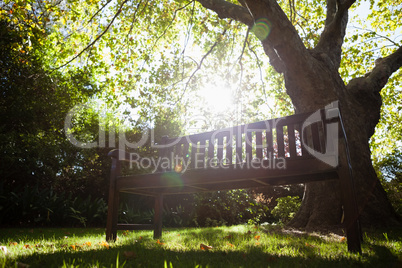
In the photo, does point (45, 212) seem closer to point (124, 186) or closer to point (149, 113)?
point (124, 186)

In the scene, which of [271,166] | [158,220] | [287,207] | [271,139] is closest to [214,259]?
[271,166]

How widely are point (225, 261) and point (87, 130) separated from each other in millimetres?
8932

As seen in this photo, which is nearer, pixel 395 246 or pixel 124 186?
pixel 395 246

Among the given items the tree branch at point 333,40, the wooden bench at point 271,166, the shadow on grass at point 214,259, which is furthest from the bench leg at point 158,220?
the tree branch at point 333,40

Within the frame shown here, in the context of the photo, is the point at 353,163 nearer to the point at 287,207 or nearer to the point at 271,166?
the point at 271,166

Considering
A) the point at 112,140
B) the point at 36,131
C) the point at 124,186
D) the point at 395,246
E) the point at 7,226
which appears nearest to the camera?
the point at 395,246

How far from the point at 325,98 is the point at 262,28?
1.78 metres

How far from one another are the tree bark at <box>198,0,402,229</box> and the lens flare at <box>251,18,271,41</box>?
68 millimetres

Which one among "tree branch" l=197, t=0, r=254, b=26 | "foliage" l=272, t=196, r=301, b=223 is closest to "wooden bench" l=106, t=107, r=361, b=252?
"tree branch" l=197, t=0, r=254, b=26

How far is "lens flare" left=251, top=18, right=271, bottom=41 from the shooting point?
4734mm

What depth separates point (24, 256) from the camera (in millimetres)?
2025

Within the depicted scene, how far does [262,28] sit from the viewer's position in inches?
192

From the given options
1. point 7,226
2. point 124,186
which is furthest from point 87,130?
point 124,186

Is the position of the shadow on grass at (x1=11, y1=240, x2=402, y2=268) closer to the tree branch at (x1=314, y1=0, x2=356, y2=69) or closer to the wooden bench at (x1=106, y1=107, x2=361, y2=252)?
the wooden bench at (x1=106, y1=107, x2=361, y2=252)
